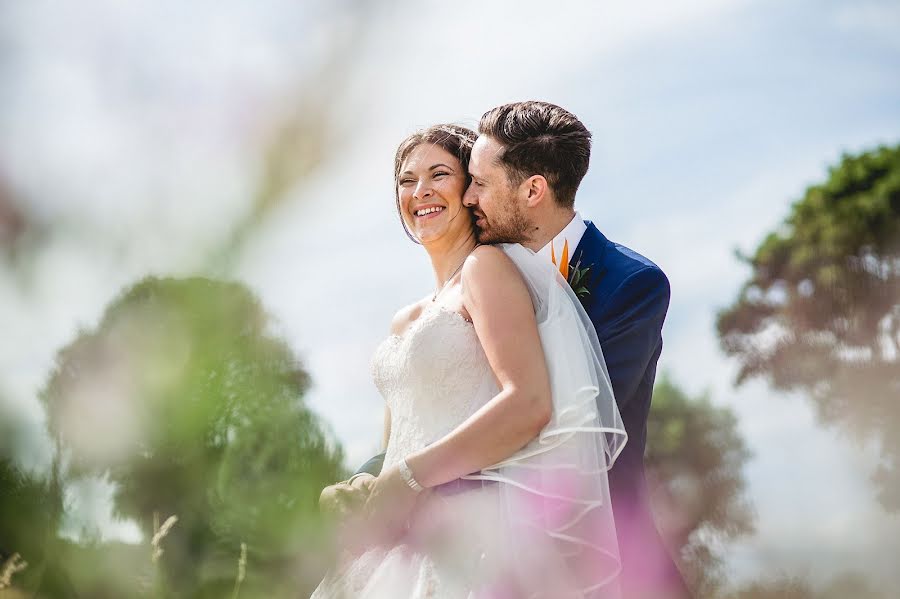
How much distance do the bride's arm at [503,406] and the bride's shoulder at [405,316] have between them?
850 mm

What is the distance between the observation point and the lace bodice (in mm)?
3098

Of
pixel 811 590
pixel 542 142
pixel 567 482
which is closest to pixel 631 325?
pixel 567 482

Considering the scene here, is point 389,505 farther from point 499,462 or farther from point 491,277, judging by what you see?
point 491,277

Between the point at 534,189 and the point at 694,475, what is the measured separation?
1821cm

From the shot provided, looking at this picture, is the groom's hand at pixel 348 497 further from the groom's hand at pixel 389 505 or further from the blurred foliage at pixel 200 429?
the blurred foliage at pixel 200 429

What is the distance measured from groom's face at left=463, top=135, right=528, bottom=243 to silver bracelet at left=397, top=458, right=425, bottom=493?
3.20ft

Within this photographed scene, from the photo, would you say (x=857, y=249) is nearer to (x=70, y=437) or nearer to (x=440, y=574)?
(x=70, y=437)

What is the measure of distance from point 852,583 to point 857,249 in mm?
8531

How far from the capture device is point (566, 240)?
3.35 m

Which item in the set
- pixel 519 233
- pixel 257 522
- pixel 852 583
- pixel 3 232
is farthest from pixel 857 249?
pixel 519 233

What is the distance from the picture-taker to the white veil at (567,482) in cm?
266

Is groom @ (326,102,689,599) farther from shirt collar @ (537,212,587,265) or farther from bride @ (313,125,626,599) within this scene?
bride @ (313,125,626,599)

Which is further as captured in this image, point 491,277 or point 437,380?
point 437,380

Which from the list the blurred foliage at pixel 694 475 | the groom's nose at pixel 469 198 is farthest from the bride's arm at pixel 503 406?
the blurred foliage at pixel 694 475
